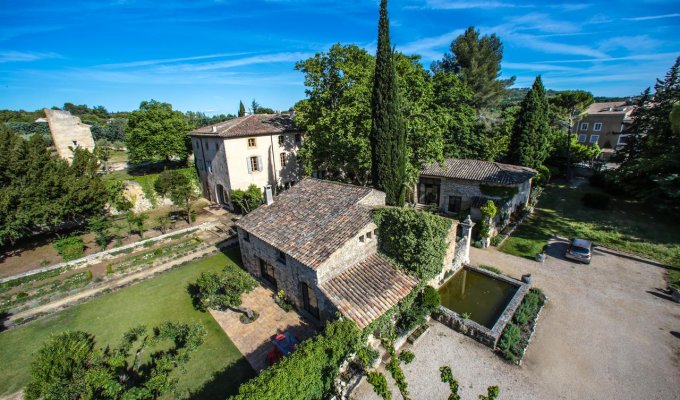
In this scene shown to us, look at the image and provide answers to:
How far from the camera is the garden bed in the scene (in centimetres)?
1244

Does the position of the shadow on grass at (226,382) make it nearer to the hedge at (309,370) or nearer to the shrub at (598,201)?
the hedge at (309,370)

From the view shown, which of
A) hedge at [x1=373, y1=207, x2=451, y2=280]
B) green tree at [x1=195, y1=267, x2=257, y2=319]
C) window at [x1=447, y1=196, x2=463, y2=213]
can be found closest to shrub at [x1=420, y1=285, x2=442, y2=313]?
hedge at [x1=373, y1=207, x2=451, y2=280]

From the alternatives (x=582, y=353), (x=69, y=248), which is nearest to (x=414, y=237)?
(x=582, y=353)

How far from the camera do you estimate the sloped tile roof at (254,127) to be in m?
30.7

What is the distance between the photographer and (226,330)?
14.6m

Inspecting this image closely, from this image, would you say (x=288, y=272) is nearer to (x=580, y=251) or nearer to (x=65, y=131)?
(x=580, y=251)

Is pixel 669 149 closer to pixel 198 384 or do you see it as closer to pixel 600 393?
pixel 600 393

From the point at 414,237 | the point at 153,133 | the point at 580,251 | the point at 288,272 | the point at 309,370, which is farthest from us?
the point at 153,133

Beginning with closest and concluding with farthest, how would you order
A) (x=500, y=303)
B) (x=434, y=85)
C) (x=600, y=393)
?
(x=600, y=393) → (x=500, y=303) → (x=434, y=85)

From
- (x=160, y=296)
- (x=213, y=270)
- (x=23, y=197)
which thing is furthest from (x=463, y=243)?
(x=23, y=197)

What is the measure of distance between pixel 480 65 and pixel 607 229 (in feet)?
92.2

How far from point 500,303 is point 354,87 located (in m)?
19.2

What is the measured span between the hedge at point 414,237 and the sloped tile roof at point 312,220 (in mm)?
1179

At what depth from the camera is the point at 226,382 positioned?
38.2 ft
